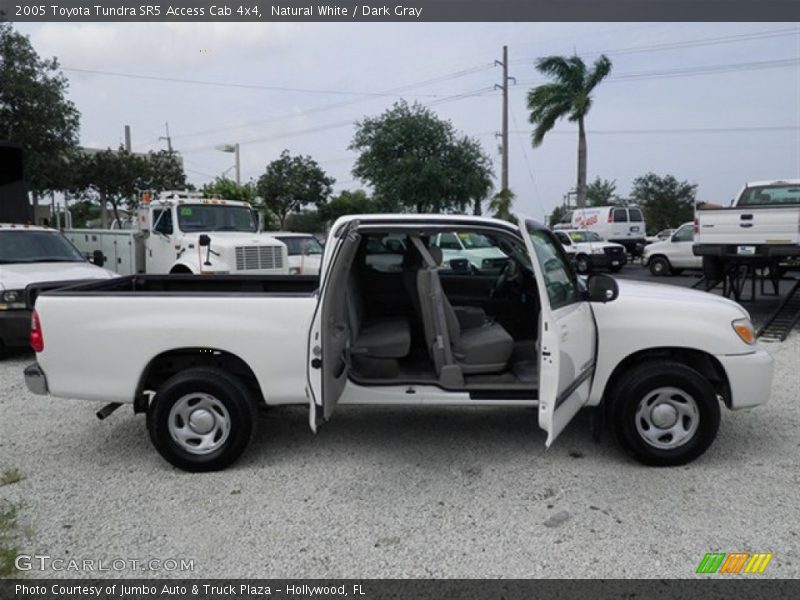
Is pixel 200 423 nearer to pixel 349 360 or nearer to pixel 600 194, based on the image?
pixel 349 360

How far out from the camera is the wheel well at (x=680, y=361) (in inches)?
168

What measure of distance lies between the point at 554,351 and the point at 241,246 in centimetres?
857

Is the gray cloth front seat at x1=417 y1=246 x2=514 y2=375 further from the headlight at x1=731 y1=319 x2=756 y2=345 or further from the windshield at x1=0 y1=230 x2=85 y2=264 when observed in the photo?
the windshield at x1=0 y1=230 x2=85 y2=264

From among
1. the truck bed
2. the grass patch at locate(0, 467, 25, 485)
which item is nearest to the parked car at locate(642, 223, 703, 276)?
the truck bed

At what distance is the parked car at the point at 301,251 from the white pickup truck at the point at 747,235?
7836mm

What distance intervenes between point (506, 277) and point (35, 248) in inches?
275

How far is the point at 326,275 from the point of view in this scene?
12.9 feet

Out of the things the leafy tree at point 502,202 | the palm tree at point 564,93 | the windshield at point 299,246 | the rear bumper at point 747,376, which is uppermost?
the palm tree at point 564,93

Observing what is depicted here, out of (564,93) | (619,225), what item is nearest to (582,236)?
(619,225)

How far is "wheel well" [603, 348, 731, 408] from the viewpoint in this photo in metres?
4.26

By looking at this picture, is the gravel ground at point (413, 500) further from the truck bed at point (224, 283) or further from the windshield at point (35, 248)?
the windshield at point (35, 248)

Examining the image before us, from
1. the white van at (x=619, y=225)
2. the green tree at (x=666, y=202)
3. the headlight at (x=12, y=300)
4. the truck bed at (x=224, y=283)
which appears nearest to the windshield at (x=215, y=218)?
the headlight at (x=12, y=300)

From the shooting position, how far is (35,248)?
8688 millimetres

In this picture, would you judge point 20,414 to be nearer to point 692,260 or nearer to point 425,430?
point 425,430
